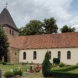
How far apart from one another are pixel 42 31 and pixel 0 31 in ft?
111

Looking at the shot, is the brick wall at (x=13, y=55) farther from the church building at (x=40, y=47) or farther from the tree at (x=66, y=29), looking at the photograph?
the tree at (x=66, y=29)

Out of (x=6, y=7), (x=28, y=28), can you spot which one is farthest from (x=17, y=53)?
(x=28, y=28)

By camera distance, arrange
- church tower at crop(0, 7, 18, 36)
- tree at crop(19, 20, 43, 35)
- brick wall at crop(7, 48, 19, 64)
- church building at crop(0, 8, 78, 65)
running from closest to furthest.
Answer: church building at crop(0, 8, 78, 65)
brick wall at crop(7, 48, 19, 64)
church tower at crop(0, 7, 18, 36)
tree at crop(19, 20, 43, 35)

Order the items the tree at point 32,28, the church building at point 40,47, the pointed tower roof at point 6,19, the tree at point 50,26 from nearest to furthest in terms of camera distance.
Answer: the church building at point 40,47 → the pointed tower roof at point 6,19 → the tree at point 32,28 → the tree at point 50,26

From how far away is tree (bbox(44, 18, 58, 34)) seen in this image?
82.8 meters

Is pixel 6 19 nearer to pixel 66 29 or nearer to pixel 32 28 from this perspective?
pixel 32 28

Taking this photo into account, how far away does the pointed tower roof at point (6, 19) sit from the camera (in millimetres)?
60831

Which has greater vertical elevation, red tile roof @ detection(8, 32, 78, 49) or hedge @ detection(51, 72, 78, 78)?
red tile roof @ detection(8, 32, 78, 49)

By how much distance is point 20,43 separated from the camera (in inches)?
2343

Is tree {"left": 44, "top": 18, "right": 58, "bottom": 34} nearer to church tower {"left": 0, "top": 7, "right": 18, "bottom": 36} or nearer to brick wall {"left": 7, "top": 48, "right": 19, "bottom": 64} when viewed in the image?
church tower {"left": 0, "top": 7, "right": 18, "bottom": 36}

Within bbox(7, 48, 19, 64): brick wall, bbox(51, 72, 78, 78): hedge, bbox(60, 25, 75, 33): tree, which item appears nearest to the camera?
bbox(51, 72, 78, 78): hedge

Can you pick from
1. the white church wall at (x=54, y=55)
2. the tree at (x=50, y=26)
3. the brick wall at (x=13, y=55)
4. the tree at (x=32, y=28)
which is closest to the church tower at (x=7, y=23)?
the brick wall at (x=13, y=55)

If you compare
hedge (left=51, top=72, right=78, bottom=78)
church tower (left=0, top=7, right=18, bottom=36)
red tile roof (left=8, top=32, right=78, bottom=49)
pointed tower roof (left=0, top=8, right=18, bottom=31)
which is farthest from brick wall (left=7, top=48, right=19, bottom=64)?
hedge (left=51, top=72, right=78, bottom=78)

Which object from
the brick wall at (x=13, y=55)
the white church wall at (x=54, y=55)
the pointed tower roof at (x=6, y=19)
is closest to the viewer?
the white church wall at (x=54, y=55)
